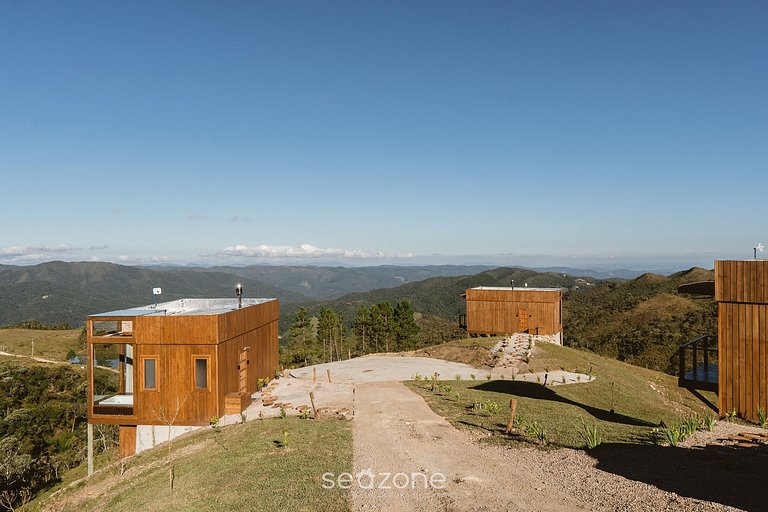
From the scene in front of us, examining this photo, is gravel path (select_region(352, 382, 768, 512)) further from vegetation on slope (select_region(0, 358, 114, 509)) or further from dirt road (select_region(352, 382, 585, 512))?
vegetation on slope (select_region(0, 358, 114, 509))

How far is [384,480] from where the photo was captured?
34.3 ft

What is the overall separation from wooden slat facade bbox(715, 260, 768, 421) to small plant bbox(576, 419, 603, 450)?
15.7 ft

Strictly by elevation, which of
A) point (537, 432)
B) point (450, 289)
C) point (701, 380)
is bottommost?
point (450, 289)

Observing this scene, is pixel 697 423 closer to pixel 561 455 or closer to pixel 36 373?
pixel 561 455

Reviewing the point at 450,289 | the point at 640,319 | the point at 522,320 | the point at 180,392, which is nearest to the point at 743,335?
the point at 180,392

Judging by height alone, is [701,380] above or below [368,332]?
above

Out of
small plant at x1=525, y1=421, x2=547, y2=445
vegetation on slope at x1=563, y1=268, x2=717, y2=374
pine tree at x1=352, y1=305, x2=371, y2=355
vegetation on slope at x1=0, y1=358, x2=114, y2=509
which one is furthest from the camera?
pine tree at x1=352, y1=305, x2=371, y2=355

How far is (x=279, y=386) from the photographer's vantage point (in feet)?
77.2

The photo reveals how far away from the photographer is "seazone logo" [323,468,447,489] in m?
10.1

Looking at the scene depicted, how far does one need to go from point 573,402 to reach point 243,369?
15.0m

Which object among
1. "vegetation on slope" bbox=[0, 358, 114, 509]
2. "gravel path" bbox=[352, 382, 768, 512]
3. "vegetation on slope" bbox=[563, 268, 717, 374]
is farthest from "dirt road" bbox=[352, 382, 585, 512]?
"vegetation on slope" bbox=[563, 268, 717, 374]

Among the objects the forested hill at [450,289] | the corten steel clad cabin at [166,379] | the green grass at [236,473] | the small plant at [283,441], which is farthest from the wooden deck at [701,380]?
the forested hill at [450,289]

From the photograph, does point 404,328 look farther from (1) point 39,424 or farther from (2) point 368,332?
(1) point 39,424

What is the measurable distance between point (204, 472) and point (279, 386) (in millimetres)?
11771
